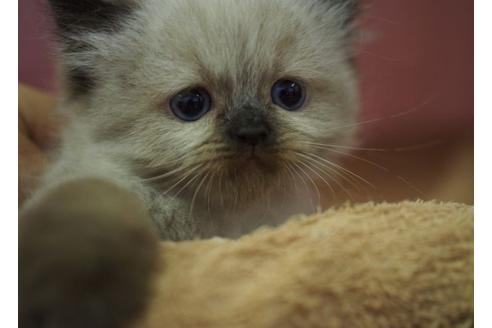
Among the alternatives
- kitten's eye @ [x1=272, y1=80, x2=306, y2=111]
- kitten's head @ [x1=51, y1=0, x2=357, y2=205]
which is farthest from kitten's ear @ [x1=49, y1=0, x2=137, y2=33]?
kitten's eye @ [x1=272, y1=80, x2=306, y2=111]

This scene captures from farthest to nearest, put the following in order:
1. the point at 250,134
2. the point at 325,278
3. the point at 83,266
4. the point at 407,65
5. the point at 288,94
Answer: the point at 407,65, the point at 288,94, the point at 250,134, the point at 325,278, the point at 83,266

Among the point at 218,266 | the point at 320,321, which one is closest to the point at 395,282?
the point at 320,321

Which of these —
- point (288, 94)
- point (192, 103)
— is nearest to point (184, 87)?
point (192, 103)

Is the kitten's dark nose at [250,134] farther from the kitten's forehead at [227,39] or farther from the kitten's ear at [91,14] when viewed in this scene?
the kitten's ear at [91,14]

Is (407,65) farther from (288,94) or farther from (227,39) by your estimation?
(227,39)

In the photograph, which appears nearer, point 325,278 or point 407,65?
point 325,278

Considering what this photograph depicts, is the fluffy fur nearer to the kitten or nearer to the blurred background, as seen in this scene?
the kitten

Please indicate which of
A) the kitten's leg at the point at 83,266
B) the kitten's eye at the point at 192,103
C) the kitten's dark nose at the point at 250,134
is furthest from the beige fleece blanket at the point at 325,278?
the kitten's eye at the point at 192,103
